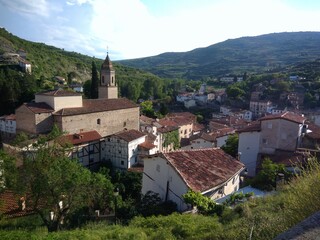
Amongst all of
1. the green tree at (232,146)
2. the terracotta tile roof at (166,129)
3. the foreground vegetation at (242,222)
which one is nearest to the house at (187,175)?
the foreground vegetation at (242,222)

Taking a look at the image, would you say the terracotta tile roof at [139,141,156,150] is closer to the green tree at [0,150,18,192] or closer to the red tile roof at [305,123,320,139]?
the red tile roof at [305,123,320,139]

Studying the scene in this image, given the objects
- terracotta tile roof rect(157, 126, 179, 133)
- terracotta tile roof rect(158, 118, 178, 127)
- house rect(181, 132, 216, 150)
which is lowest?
house rect(181, 132, 216, 150)

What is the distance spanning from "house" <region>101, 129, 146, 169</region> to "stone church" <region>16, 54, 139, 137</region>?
2.79 m

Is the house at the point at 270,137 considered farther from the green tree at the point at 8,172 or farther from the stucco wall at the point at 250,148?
the green tree at the point at 8,172

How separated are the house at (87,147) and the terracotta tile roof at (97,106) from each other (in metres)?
2.41

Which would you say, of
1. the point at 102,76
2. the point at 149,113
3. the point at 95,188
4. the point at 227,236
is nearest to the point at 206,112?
the point at 149,113

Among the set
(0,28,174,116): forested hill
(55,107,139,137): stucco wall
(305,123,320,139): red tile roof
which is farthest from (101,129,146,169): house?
(0,28,174,116): forested hill

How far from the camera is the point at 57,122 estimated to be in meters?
29.4

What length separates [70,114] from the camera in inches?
1172

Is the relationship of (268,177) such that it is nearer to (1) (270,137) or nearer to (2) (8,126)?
(1) (270,137)

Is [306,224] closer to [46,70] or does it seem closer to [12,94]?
[12,94]

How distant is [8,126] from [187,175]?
29968mm

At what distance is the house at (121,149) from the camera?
30812 millimetres

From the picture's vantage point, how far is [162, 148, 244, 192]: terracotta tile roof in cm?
1405
